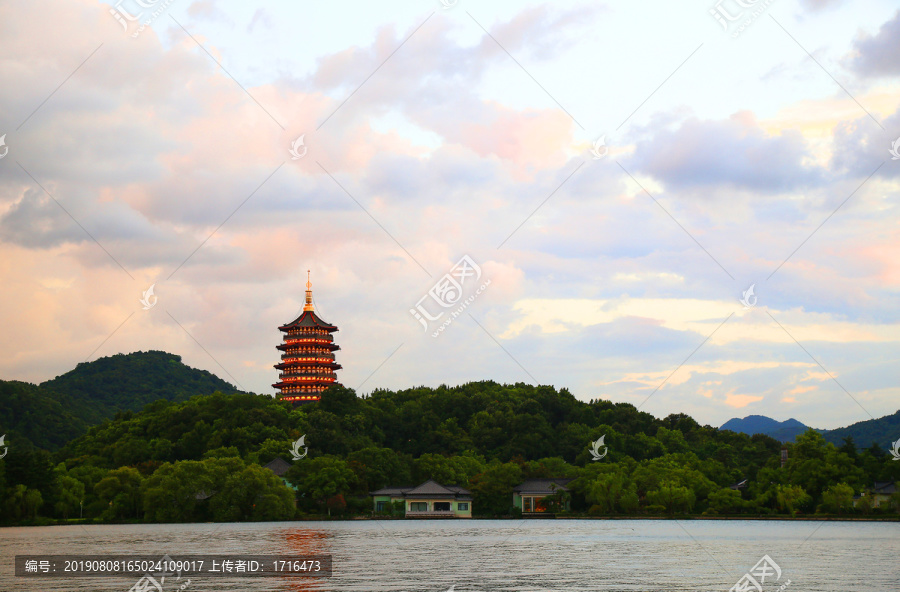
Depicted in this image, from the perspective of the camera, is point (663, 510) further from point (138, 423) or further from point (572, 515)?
point (138, 423)

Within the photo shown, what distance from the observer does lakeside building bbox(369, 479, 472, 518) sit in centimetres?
6694

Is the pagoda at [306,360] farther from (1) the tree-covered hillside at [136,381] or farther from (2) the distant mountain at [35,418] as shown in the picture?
(1) the tree-covered hillside at [136,381]

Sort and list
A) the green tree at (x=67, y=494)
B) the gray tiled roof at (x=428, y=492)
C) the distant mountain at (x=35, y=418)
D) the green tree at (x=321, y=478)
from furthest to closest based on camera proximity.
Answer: the distant mountain at (x=35, y=418) < the gray tiled roof at (x=428, y=492) < the green tree at (x=321, y=478) < the green tree at (x=67, y=494)

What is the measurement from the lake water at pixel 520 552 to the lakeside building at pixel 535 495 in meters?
13.8

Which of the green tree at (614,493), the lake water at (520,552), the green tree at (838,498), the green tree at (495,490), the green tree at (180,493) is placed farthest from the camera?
the green tree at (495,490)

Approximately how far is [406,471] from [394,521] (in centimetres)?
1114

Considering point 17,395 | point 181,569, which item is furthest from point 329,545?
point 17,395

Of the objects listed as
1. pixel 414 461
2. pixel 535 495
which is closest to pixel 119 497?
pixel 414 461

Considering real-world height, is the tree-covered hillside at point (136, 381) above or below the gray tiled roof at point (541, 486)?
above

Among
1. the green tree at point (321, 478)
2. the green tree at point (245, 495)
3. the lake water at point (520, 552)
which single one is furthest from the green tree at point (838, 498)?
the green tree at point (245, 495)

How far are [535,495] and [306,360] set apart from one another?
173 feet

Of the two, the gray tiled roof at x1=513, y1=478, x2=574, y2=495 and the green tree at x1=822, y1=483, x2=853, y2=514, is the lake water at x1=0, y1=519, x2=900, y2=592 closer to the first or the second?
the green tree at x1=822, y1=483, x2=853, y2=514

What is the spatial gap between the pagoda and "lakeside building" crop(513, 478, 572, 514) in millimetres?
49362

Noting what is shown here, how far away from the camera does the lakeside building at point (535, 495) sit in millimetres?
67438
